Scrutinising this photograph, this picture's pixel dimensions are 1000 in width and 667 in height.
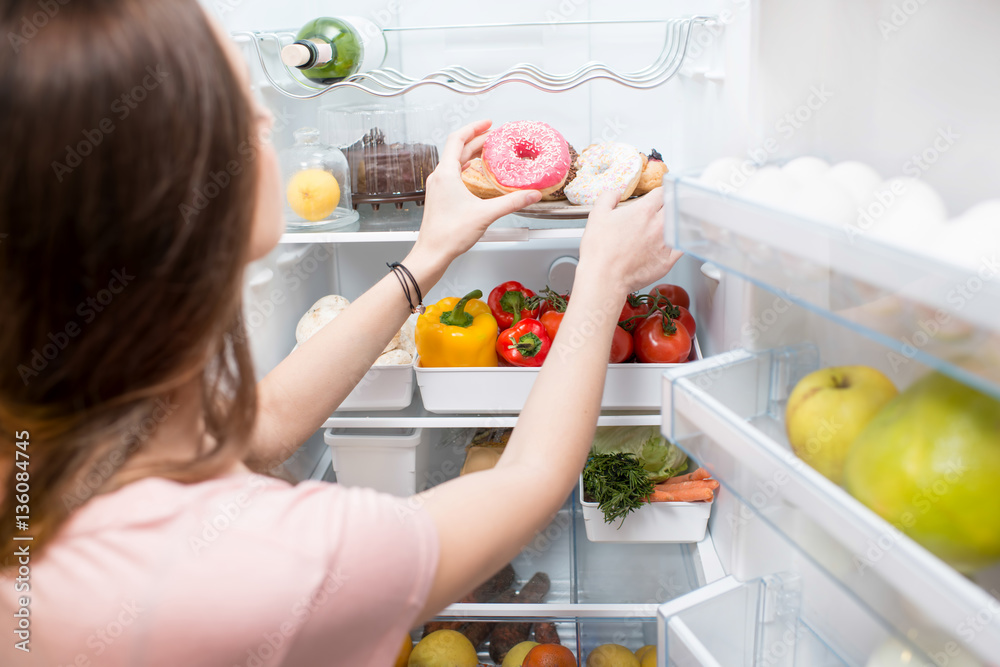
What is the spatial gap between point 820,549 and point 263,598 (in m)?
0.43

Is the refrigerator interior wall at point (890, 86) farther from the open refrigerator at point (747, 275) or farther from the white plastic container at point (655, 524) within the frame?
the white plastic container at point (655, 524)

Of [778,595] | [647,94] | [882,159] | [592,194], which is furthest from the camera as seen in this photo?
[647,94]

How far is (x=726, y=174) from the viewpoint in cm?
63

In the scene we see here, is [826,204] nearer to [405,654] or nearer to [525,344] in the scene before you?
[525,344]

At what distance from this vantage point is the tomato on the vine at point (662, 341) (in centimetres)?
118

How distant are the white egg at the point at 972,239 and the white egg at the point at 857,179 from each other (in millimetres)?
93

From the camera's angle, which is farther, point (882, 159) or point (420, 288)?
point (420, 288)

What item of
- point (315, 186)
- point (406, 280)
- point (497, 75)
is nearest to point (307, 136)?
point (315, 186)

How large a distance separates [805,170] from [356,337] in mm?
606

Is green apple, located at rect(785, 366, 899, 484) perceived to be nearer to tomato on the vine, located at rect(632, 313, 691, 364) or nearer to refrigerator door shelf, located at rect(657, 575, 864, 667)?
refrigerator door shelf, located at rect(657, 575, 864, 667)

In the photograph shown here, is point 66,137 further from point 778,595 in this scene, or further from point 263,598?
point 778,595

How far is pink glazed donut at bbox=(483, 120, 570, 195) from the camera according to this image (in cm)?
108

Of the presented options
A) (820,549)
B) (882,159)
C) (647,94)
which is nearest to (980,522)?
(820,549)

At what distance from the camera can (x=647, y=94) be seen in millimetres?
1468
